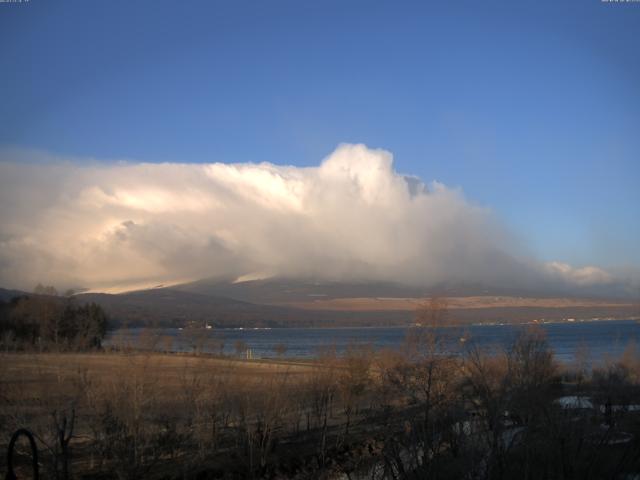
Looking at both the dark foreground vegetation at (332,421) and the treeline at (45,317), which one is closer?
the dark foreground vegetation at (332,421)

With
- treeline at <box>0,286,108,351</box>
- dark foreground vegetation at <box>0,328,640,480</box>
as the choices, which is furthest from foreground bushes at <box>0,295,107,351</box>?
dark foreground vegetation at <box>0,328,640,480</box>

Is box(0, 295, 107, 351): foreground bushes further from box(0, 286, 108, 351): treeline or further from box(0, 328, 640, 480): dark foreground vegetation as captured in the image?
box(0, 328, 640, 480): dark foreground vegetation

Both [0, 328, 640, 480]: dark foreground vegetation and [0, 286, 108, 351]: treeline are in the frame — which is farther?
[0, 286, 108, 351]: treeline

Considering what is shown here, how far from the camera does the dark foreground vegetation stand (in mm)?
10828

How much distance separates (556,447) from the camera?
10.0 m

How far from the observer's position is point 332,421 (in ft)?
120

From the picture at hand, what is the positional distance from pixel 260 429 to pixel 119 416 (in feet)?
19.9

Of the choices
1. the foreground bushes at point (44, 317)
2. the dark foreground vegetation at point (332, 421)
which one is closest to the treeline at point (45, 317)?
the foreground bushes at point (44, 317)

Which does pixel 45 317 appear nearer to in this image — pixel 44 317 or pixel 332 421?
A: pixel 44 317

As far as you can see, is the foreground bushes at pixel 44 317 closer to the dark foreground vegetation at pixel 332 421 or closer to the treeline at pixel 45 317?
the treeline at pixel 45 317

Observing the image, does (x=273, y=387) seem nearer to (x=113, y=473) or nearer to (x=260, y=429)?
(x=260, y=429)

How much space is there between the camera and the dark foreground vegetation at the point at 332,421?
10.8 meters

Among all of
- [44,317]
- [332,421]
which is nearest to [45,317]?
[44,317]

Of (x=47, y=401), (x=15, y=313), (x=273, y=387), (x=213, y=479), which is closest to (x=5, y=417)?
(x=47, y=401)
